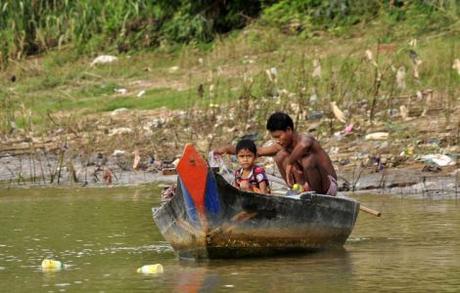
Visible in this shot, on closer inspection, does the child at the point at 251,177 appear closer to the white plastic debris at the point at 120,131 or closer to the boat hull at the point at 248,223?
the boat hull at the point at 248,223

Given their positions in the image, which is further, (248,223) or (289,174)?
(289,174)

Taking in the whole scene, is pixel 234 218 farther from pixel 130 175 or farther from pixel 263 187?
pixel 130 175

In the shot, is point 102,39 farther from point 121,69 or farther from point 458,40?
point 458,40

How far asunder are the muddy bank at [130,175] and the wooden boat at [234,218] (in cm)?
301

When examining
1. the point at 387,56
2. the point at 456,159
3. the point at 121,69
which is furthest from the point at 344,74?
the point at 121,69

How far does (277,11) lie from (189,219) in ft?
39.3

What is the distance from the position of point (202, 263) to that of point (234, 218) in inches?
17.1

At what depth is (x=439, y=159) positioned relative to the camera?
1286 centimetres

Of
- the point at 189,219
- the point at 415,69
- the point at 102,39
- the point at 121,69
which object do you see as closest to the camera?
the point at 189,219

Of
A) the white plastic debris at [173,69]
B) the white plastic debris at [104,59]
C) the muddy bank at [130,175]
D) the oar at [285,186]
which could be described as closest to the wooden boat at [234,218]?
the oar at [285,186]

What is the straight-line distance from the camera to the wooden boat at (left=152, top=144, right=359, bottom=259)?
8.60m

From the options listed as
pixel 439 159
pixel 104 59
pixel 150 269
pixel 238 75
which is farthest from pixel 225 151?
pixel 104 59

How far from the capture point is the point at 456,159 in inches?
504

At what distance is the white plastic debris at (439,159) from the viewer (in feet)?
41.9
